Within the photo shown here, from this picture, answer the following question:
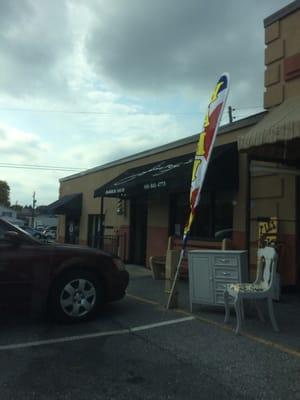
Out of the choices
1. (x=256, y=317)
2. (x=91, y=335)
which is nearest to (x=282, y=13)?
(x=256, y=317)

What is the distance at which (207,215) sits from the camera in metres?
12.2

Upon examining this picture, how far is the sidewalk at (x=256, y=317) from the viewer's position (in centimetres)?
588

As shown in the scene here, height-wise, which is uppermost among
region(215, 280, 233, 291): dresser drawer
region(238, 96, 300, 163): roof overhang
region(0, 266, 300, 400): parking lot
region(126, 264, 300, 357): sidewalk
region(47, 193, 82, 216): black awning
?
region(238, 96, 300, 163): roof overhang

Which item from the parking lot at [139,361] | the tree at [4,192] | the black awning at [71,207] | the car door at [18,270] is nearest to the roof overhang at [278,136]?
the parking lot at [139,361]

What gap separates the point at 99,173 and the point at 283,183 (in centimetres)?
1127

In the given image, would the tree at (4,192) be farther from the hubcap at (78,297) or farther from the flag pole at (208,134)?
the hubcap at (78,297)

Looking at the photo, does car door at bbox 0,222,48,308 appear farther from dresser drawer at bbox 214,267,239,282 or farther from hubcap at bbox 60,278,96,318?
dresser drawer at bbox 214,267,239,282

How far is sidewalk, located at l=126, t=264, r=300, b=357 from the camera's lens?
5.88 m

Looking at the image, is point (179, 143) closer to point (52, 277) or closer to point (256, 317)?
point (256, 317)

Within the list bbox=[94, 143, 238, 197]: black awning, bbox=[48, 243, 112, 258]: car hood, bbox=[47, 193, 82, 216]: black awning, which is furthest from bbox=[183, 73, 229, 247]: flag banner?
bbox=[47, 193, 82, 216]: black awning

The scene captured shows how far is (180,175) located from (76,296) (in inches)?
202

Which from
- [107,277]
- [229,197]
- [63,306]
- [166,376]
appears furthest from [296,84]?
[166,376]

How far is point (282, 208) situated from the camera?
9.51 m

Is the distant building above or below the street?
above
